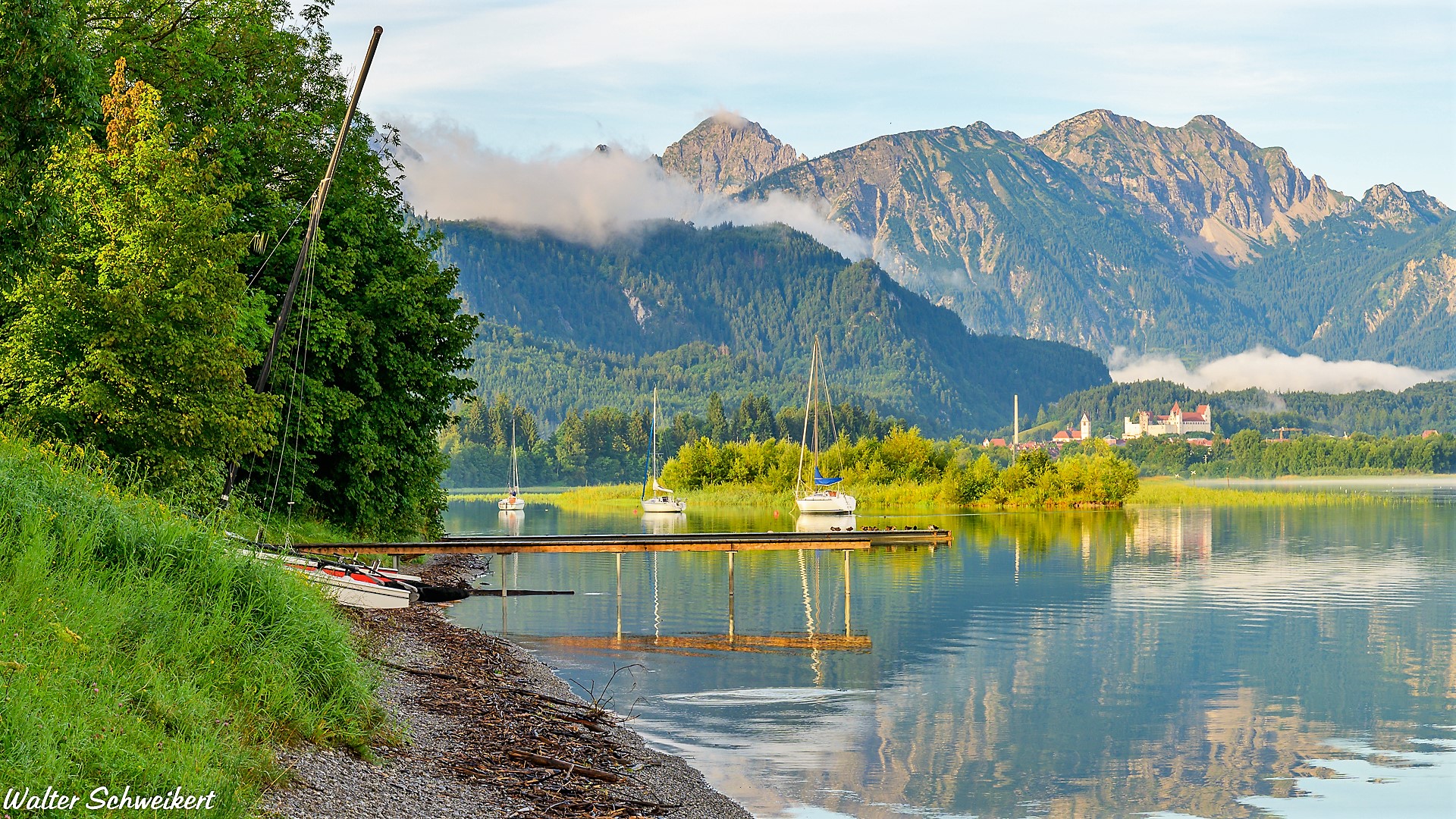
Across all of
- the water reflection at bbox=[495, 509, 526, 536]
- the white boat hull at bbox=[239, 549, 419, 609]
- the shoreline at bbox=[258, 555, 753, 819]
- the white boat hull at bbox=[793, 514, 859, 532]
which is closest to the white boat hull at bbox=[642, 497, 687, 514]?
the water reflection at bbox=[495, 509, 526, 536]

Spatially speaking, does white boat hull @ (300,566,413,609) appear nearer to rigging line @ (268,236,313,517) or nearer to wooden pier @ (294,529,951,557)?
wooden pier @ (294,529,951,557)

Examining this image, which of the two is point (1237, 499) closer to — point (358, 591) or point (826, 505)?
point (826, 505)

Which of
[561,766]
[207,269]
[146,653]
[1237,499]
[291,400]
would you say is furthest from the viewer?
[1237,499]

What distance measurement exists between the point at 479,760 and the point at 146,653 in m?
4.18

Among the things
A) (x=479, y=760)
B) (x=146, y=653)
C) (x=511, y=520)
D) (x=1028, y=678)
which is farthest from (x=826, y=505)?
(x=146, y=653)

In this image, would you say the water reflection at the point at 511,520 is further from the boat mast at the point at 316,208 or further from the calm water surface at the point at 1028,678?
the boat mast at the point at 316,208

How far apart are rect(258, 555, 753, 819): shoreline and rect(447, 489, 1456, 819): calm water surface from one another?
1.40m

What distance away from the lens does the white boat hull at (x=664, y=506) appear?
116 m

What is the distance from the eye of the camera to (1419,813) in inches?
729

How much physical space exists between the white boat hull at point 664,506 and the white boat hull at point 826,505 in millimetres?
19853

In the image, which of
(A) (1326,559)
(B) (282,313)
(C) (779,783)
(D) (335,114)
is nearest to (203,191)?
(B) (282,313)

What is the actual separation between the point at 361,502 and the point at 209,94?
43.2ft

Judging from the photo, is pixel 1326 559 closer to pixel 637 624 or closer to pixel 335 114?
pixel 637 624

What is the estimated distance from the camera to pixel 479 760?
15.0m
